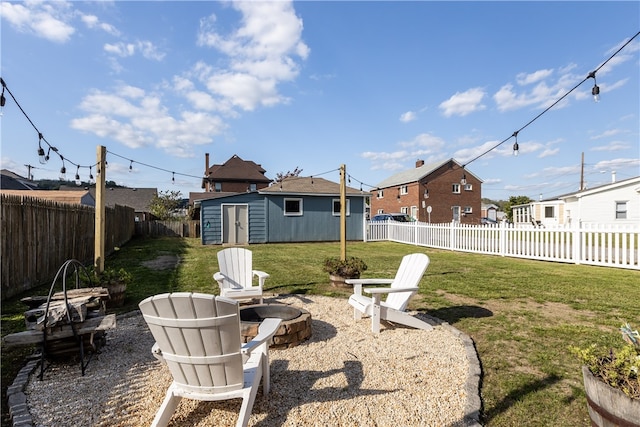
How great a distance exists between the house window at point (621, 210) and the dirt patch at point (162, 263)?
25813 millimetres

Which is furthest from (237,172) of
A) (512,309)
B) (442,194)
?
(512,309)

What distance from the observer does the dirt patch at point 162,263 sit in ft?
31.5

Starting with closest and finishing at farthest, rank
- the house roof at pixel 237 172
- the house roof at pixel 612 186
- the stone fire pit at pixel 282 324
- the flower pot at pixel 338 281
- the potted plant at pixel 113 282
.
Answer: the stone fire pit at pixel 282 324, the potted plant at pixel 113 282, the flower pot at pixel 338 281, the house roof at pixel 612 186, the house roof at pixel 237 172

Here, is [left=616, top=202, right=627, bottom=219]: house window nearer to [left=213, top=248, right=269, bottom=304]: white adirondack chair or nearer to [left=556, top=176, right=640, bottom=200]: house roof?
[left=556, top=176, right=640, bottom=200]: house roof

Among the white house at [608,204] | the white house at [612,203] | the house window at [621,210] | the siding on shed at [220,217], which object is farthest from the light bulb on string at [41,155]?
the house window at [621,210]

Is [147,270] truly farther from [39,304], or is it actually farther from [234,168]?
[234,168]

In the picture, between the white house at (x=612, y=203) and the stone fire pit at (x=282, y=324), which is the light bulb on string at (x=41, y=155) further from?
the white house at (x=612, y=203)

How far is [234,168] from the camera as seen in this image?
39.1 meters

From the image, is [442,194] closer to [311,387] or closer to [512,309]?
[512,309]

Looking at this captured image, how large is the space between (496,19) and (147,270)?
490 inches

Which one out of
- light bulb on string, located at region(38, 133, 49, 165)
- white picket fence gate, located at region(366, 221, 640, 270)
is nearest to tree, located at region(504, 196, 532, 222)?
white picket fence gate, located at region(366, 221, 640, 270)

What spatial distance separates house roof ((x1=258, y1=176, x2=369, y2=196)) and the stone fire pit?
14225 mm

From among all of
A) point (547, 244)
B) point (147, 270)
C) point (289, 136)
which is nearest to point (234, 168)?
point (289, 136)

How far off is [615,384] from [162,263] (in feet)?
35.8
